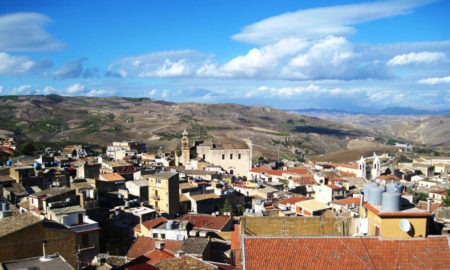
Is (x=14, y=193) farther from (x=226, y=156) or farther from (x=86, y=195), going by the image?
(x=226, y=156)

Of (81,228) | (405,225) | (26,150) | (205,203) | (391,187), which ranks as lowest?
(205,203)

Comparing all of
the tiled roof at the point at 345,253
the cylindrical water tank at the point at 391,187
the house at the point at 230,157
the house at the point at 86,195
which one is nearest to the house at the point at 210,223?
the house at the point at 86,195

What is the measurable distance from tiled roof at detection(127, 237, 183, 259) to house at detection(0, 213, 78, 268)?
15.2 ft

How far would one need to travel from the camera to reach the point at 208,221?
2612 centimetres

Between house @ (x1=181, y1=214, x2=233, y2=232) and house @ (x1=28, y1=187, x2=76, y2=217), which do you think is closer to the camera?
house @ (x1=28, y1=187, x2=76, y2=217)

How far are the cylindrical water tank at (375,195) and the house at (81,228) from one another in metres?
13.7

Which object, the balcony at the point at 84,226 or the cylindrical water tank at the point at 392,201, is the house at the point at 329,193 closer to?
the balcony at the point at 84,226

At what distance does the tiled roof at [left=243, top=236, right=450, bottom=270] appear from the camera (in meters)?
11.5

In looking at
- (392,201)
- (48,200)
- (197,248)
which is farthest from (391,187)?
(48,200)

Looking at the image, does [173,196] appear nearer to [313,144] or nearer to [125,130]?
[125,130]

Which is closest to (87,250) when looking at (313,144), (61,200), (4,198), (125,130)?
(61,200)

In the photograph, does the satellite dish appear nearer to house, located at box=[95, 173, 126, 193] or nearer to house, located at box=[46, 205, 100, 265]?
house, located at box=[46, 205, 100, 265]

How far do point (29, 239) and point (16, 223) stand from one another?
777 mm

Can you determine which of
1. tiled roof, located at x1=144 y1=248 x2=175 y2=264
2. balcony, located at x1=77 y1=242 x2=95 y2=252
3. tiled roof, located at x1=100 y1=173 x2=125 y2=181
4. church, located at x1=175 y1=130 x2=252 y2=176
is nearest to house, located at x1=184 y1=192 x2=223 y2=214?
tiled roof, located at x1=100 y1=173 x2=125 y2=181
